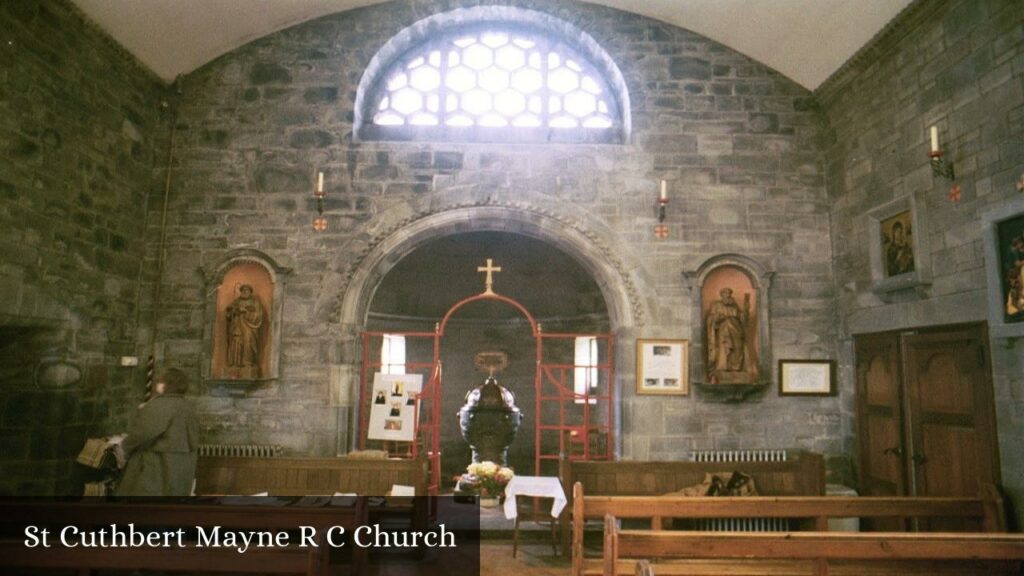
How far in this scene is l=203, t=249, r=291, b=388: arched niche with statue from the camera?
7160mm

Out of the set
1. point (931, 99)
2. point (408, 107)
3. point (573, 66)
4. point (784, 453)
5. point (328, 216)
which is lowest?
point (784, 453)

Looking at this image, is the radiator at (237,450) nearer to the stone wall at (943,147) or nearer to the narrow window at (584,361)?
the narrow window at (584,361)

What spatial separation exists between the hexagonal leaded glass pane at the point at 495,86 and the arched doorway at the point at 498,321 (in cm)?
367

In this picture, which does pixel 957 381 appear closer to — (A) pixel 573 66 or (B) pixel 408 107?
(A) pixel 573 66

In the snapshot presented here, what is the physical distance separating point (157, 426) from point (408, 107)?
478 centimetres

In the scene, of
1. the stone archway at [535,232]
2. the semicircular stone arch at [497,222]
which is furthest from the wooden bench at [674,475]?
the semicircular stone arch at [497,222]

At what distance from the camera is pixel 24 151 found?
223 inches

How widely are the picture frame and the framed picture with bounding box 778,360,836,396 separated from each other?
1.19 meters

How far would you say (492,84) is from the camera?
8.07 m

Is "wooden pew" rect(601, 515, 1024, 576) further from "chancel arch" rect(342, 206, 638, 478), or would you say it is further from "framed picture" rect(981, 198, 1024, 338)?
"chancel arch" rect(342, 206, 638, 478)

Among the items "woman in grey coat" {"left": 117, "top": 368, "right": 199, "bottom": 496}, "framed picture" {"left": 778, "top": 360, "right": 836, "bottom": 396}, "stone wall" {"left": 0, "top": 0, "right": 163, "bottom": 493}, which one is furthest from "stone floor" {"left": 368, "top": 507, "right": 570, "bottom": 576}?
"stone wall" {"left": 0, "top": 0, "right": 163, "bottom": 493}

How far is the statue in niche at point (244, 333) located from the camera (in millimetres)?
7148

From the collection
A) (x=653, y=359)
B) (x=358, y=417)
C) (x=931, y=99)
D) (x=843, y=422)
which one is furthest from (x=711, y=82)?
(x=358, y=417)

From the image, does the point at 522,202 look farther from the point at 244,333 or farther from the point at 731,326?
the point at 244,333
